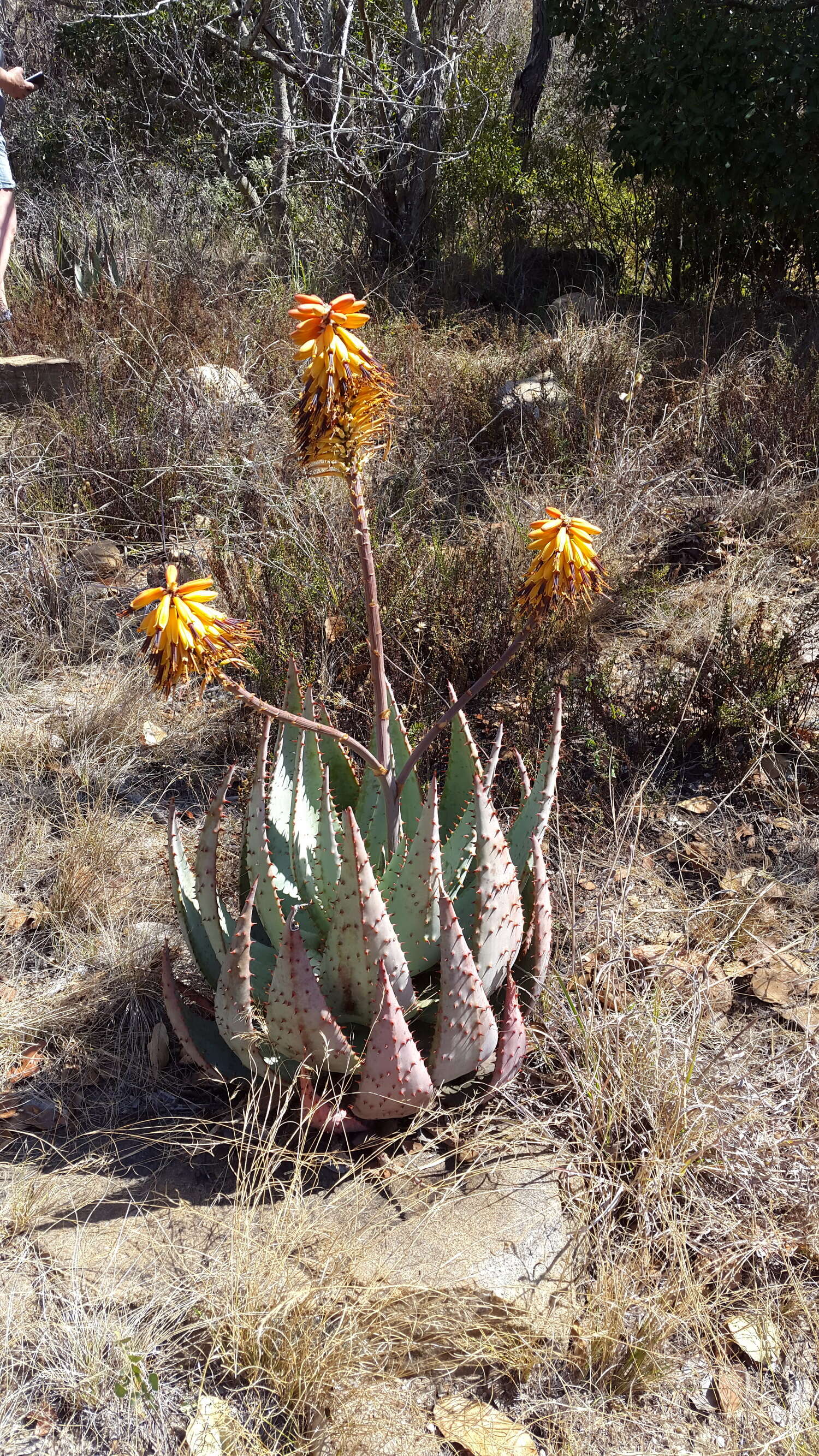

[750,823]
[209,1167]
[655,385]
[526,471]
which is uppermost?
[655,385]

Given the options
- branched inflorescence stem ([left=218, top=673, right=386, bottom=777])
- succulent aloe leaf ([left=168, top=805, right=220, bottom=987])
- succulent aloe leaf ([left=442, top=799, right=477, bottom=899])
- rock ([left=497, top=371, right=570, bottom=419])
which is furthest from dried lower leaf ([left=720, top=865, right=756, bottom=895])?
rock ([left=497, top=371, right=570, bottom=419])

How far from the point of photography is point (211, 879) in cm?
201

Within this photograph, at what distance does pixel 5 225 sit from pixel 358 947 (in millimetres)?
5297

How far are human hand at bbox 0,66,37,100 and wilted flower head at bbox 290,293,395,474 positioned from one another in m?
4.67

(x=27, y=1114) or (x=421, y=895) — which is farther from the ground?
(x=421, y=895)

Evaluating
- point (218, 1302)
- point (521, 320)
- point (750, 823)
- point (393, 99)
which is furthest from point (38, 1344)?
point (393, 99)

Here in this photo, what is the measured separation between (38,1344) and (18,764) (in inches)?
77.0

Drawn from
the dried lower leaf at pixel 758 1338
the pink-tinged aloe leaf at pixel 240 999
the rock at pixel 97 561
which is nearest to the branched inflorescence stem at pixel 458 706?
the pink-tinged aloe leaf at pixel 240 999

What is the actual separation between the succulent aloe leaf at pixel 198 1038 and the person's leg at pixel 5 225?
16.3 ft

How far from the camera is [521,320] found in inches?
308

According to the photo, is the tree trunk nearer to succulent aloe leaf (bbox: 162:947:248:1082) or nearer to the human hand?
the human hand

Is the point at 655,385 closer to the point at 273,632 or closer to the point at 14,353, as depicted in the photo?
the point at 273,632

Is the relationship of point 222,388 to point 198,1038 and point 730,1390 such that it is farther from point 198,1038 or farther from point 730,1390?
point 730,1390

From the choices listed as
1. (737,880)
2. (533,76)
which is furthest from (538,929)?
(533,76)
